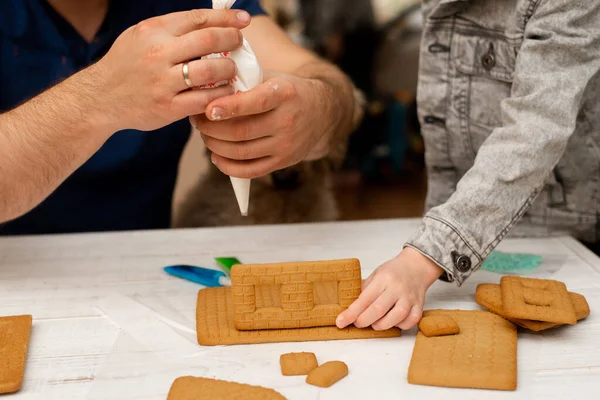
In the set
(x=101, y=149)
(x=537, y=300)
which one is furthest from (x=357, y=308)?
(x=101, y=149)

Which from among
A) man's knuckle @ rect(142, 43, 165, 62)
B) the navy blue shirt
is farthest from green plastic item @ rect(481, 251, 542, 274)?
the navy blue shirt

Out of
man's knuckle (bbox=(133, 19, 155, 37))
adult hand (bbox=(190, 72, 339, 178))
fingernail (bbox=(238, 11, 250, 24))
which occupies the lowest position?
adult hand (bbox=(190, 72, 339, 178))

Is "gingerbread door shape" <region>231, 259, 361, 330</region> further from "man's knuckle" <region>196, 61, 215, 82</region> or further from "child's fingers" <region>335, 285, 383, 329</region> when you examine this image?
"man's knuckle" <region>196, 61, 215, 82</region>

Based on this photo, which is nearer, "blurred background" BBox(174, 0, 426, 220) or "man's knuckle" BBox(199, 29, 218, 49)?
"man's knuckle" BBox(199, 29, 218, 49)

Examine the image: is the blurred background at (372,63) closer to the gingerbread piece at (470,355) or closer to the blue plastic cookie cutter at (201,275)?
the blue plastic cookie cutter at (201,275)

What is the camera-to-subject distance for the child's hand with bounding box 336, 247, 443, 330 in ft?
2.81

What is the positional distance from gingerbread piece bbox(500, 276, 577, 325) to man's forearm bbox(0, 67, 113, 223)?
2.00 feet

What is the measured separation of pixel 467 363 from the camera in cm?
77

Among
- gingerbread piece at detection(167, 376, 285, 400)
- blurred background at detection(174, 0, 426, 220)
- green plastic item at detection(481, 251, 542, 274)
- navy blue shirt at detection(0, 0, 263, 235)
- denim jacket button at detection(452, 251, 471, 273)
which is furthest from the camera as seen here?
blurred background at detection(174, 0, 426, 220)

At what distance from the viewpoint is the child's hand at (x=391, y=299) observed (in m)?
0.86

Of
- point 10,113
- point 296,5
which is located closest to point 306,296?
point 10,113

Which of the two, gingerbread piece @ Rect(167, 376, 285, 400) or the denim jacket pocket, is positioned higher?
the denim jacket pocket

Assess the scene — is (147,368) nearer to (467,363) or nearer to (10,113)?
(467,363)

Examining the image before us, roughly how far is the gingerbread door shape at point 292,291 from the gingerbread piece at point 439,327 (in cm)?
9
